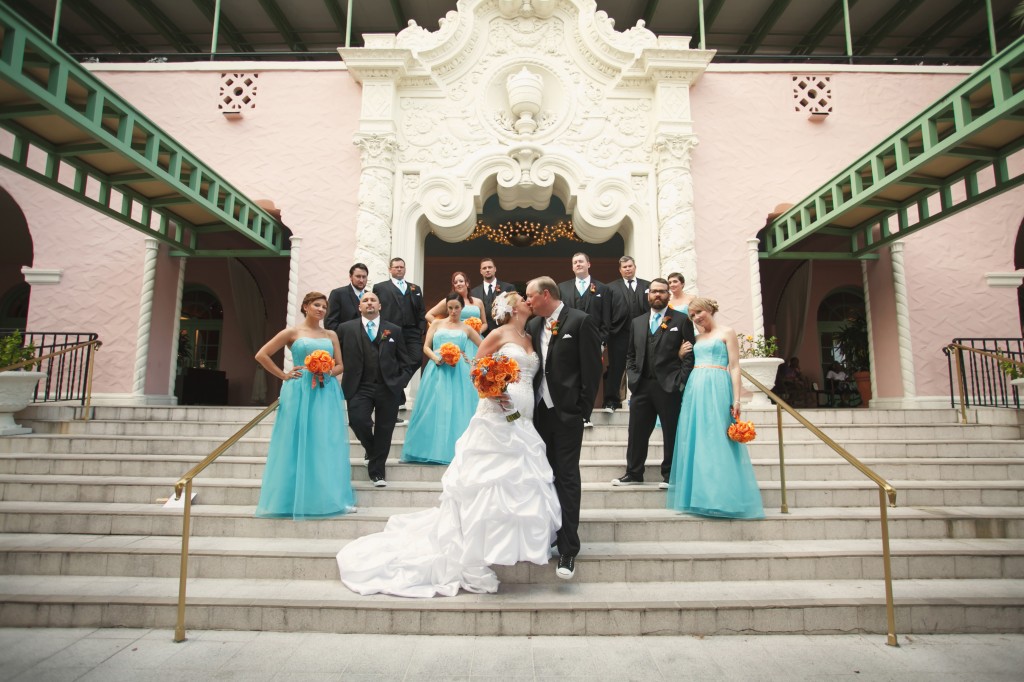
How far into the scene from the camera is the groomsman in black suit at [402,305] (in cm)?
656

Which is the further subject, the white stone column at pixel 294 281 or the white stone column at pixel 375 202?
the white stone column at pixel 294 281

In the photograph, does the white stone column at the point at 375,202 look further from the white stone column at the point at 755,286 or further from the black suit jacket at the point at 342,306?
the white stone column at the point at 755,286

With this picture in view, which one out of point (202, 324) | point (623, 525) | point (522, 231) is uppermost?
point (522, 231)

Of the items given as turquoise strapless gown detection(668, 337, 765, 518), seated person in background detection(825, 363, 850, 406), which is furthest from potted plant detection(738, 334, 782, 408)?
seated person in background detection(825, 363, 850, 406)

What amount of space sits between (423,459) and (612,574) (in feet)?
Result: 8.24

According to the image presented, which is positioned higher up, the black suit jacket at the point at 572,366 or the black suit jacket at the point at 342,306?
the black suit jacket at the point at 342,306

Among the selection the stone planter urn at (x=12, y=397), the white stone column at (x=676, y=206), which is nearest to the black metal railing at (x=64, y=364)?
the stone planter urn at (x=12, y=397)

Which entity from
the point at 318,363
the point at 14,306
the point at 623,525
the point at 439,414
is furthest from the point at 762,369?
the point at 14,306

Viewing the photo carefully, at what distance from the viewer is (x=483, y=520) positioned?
11.6ft

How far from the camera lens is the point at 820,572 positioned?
156 inches

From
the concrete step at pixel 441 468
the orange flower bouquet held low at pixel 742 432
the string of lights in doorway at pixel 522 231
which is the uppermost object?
the string of lights in doorway at pixel 522 231

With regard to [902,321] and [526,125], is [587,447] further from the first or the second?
[902,321]

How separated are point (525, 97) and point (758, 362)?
5395 millimetres

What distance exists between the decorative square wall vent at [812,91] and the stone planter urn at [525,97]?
14.3 ft
